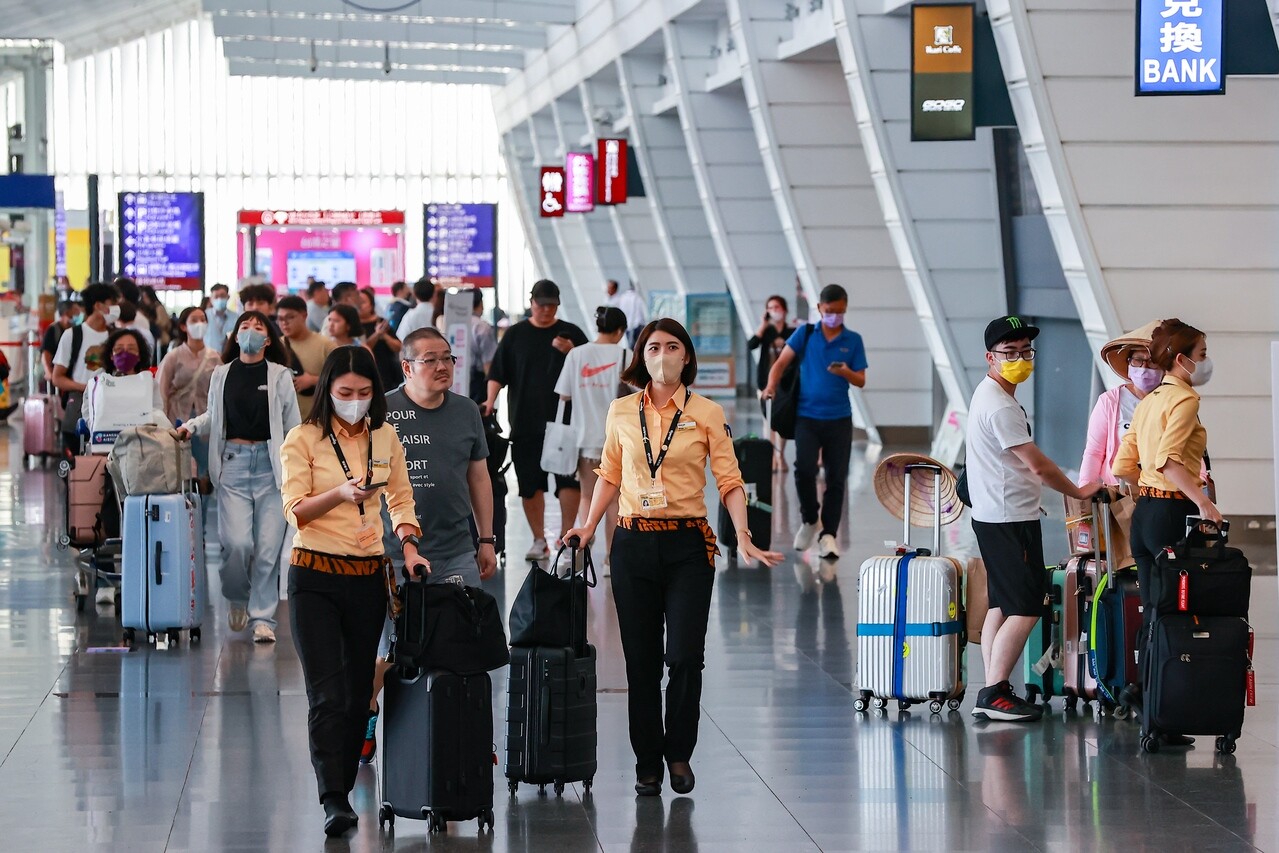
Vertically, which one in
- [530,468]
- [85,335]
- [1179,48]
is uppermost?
[1179,48]

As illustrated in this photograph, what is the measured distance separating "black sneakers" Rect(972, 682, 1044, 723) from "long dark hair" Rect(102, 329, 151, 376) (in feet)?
17.3

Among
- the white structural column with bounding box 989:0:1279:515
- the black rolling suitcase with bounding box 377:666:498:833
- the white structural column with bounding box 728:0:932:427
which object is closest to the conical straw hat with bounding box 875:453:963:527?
the black rolling suitcase with bounding box 377:666:498:833

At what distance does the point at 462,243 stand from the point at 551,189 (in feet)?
23.0

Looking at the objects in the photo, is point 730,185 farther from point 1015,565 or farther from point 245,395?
point 1015,565

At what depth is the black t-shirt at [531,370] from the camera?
11625mm

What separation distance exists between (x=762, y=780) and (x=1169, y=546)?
1851 millimetres

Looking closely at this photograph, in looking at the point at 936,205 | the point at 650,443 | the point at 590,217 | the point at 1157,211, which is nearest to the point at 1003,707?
the point at 650,443

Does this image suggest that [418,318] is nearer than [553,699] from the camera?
No

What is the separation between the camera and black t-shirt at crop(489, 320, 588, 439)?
11.6m

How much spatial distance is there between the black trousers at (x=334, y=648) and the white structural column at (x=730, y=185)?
852 inches

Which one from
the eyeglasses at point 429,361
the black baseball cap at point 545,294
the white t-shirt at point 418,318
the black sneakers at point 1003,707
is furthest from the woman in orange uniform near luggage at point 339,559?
the white t-shirt at point 418,318

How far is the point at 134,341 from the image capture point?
33.6 feet

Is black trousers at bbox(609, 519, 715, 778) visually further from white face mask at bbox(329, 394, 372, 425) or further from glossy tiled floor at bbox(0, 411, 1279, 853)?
white face mask at bbox(329, 394, 372, 425)

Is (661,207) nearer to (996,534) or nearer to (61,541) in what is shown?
(61,541)
